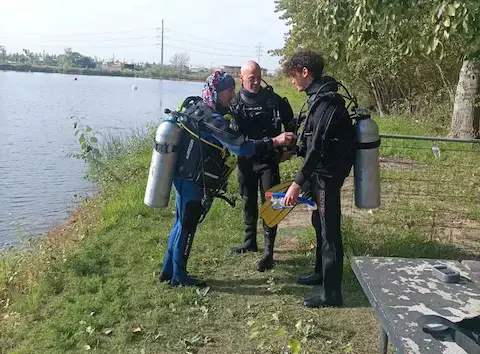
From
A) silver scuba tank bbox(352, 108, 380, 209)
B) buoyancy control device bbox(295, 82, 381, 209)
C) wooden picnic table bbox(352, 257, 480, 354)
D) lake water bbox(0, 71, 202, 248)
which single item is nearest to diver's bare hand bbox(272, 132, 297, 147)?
buoyancy control device bbox(295, 82, 381, 209)

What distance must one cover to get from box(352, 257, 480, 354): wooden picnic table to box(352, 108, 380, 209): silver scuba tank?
132cm

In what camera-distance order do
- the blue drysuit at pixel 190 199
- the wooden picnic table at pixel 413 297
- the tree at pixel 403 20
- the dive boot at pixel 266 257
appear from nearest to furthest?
1. the wooden picnic table at pixel 413 297
2. the tree at pixel 403 20
3. the blue drysuit at pixel 190 199
4. the dive boot at pixel 266 257

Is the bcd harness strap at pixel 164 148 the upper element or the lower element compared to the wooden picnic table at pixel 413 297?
upper

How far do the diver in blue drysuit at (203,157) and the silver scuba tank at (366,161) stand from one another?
0.52 meters

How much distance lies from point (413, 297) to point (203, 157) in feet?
7.57

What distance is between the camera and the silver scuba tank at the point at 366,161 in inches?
149

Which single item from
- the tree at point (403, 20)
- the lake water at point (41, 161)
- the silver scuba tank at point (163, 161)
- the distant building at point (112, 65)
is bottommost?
the lake water at point (41, 161)

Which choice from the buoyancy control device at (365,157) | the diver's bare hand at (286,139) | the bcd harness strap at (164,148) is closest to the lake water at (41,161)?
the bcd harness strap at (164,148)

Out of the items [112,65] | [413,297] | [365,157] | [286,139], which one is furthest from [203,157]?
[112,65]

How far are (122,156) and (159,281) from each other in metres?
7.57

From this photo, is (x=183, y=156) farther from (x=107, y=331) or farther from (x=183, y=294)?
(x=107, y=331)

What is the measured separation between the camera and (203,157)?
4133 mm

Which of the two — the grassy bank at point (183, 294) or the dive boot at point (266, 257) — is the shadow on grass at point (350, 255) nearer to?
the grassy bank at point (183, 294)

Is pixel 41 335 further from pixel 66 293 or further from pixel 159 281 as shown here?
pixel 159 281
